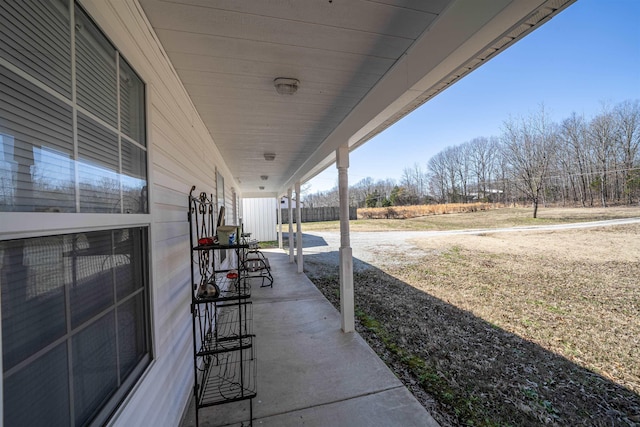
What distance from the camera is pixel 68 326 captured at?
86 centimetres

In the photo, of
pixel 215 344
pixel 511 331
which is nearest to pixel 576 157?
pixel 511 331

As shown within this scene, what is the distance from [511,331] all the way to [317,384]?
2955mm

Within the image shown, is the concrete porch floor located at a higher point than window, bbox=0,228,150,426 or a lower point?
lower

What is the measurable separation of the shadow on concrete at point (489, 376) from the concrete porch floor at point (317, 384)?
28 centimetres

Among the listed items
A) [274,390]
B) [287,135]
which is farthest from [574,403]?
[287,135]

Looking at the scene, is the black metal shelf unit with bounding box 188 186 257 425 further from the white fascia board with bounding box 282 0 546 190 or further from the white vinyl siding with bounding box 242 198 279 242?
the white vinyl siding with bounding box 242 198 279 242

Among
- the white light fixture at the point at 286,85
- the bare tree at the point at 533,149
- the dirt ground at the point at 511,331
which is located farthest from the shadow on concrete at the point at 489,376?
the bare tree at the point at 533,149

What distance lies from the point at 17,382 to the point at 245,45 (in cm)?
182

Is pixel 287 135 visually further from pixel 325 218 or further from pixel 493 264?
pixel 325 218

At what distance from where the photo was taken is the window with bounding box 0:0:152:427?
25.9 inches

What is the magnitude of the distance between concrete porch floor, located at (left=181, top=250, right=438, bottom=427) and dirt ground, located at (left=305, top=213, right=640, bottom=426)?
25cm

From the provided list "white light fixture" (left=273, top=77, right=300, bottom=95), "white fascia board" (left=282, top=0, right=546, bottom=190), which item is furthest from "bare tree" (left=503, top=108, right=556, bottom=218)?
"white light fixture" (left=273, top=77, right=300, bottom=95)

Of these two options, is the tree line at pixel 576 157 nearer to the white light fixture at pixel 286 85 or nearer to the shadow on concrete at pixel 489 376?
the shadow on concrete at pixel 489 376

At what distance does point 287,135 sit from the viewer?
138 inches
